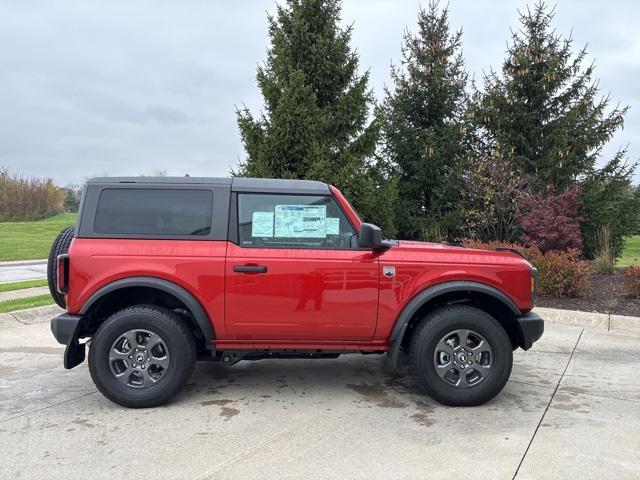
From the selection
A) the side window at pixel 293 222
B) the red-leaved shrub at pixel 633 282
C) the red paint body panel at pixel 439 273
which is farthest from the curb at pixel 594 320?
the side window at pixel 293 222

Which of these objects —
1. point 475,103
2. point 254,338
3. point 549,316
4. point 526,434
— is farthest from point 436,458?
point 475,103

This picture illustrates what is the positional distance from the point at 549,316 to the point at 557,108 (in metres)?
9.49

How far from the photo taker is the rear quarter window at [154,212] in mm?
4031

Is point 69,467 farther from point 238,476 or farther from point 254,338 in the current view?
point 254,338

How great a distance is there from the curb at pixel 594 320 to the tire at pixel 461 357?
3.75m

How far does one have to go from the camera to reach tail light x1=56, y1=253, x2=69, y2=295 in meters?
3.88

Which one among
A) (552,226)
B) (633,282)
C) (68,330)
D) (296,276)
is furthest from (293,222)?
(552,226)

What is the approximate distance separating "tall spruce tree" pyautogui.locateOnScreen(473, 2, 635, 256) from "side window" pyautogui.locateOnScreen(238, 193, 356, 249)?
1026cm

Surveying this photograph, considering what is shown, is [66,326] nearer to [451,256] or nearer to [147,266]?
[147,266]

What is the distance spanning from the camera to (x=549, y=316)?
728cm

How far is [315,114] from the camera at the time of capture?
1161cm

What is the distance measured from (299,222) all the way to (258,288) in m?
0.65

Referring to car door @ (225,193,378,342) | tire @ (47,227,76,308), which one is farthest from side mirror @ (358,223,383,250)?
tire @ (47,227,76,308)

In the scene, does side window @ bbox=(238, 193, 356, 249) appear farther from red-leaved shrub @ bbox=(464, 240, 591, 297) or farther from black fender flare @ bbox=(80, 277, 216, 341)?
red-leaved shrub @ bbox=(464, 240, 591, 297)
